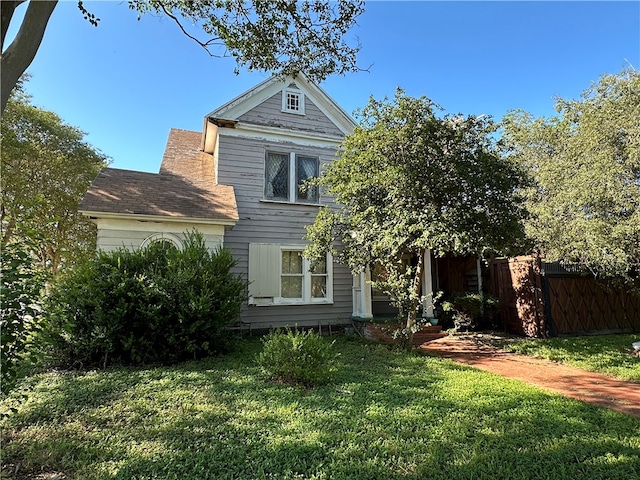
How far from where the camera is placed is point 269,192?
32.8ft

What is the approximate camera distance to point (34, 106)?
14.1 m

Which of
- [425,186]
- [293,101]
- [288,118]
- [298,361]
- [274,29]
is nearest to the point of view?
[298,361]

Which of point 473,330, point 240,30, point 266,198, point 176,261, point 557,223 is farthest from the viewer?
point 473,330

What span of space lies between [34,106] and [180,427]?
16.5 m

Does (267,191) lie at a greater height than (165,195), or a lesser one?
greater

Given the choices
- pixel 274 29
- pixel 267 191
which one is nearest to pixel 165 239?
pixel 267 191

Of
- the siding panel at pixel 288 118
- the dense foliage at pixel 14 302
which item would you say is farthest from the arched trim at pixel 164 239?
the dense foliage at pixel 14 302

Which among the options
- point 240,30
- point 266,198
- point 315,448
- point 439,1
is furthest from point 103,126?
point 315,448

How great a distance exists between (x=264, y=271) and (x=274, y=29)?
230 inches

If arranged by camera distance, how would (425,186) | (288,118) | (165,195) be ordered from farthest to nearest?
(288,118) → (165,195) → (425,186)

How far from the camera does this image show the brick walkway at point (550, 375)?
4.99m

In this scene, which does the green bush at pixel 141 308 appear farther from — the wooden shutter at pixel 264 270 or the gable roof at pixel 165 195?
the wooden shutter at pixel 264 270

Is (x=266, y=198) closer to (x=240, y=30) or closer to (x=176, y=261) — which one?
(x=176, y=261)

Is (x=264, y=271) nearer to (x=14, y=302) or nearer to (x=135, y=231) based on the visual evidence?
(x=135, y=231)
